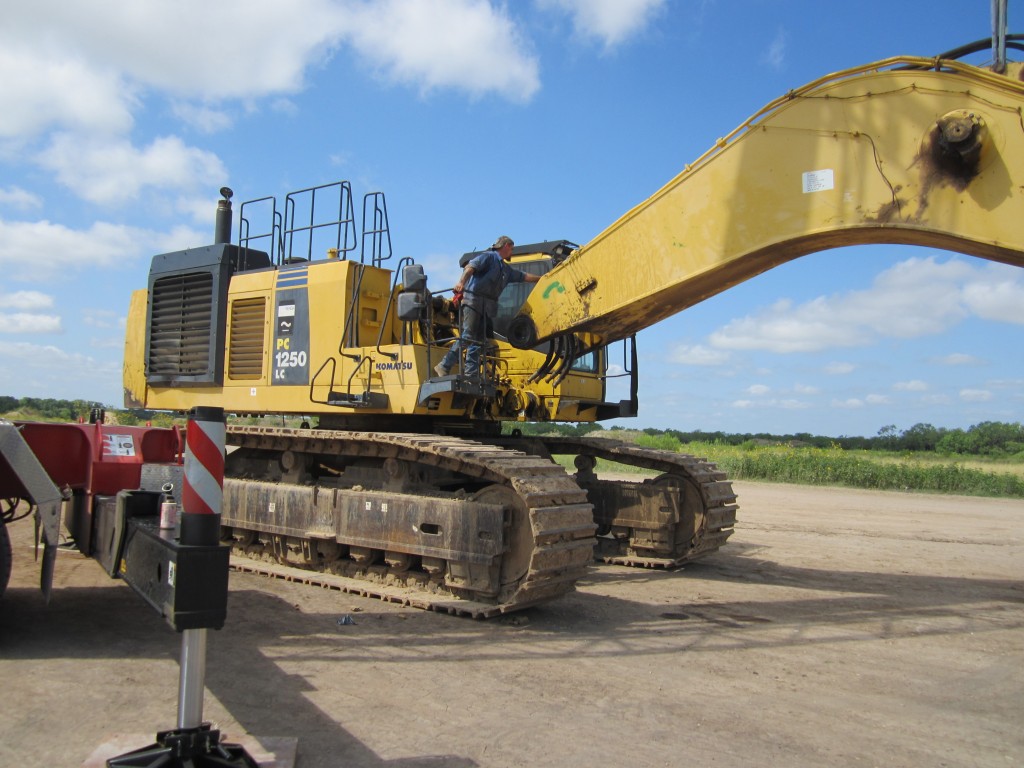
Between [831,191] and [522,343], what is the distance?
289 centimetres

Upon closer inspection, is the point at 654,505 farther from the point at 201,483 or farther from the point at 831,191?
the point at 201,483

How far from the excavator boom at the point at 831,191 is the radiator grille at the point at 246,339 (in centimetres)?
366

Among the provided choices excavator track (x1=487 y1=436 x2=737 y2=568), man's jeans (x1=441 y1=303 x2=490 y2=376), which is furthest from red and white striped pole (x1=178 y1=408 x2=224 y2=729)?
excavator track (x1=487 y1=436 x2=737 y2=568)

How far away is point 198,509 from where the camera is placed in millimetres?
3395

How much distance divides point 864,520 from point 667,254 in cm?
1112

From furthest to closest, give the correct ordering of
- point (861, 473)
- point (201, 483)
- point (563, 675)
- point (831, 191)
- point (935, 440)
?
point (935, 440) → point (861, 473) → point (831, 191) → point (563, 675) → point (201, 483)

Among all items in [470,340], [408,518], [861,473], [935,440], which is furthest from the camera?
[935,440]

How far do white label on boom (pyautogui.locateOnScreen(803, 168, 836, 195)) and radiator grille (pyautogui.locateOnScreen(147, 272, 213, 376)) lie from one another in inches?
251

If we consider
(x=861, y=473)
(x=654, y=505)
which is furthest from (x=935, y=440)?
(x=654, y=505)

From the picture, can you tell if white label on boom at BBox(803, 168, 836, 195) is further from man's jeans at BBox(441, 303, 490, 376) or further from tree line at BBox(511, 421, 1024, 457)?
tree line at BBox(511, 421, 1024, 457)

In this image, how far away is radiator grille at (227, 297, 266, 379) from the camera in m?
8.59

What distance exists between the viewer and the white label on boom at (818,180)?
5.62 metres

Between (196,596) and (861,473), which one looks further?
(861,473)

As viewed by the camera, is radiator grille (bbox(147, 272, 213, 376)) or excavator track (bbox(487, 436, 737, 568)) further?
radiator grille (bbox(147, 272, 213, 376))
